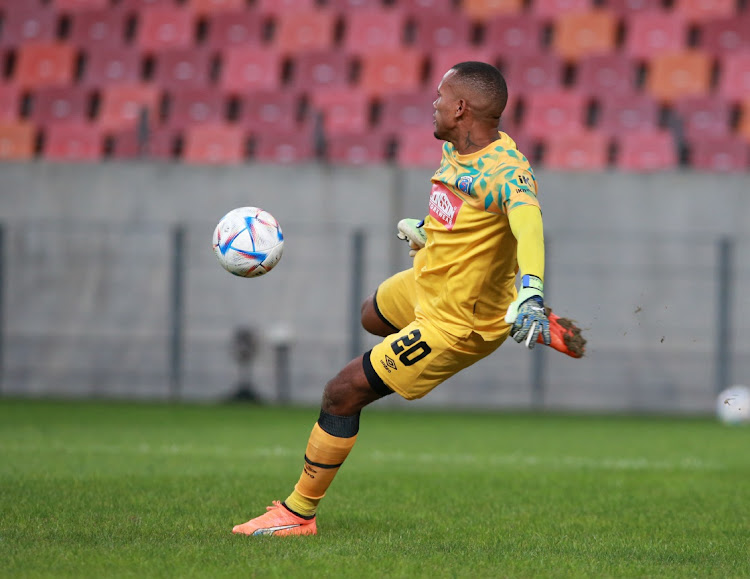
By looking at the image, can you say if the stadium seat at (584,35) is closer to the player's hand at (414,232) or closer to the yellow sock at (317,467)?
the player's hand at (414,232)

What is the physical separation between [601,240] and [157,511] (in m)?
9.95

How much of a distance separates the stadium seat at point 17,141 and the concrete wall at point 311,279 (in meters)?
0.96

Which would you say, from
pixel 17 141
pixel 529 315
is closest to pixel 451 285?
pixel 529 315

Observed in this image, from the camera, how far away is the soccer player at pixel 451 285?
4.91 m

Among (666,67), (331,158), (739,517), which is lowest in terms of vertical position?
(739,517)

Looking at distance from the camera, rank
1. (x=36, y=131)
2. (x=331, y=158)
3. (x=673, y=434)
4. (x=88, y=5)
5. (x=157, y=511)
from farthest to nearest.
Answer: (x=88, y=5) < (x=36, y=131) < (x=331, y=158) < (x=673, y=434) < (x=157, y=511)

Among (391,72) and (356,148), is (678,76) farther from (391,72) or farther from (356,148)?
(356,148)

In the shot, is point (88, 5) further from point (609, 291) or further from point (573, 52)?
point (609, 291)

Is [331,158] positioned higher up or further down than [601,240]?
higher up

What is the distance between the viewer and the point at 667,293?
14555 millimetres

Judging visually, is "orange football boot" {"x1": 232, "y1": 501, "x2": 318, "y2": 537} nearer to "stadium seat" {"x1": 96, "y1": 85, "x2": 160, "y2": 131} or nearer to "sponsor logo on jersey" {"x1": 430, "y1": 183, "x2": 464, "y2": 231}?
"sponsor logo on jersey" {"x1": 430, "y1": 183, "x2": 464, "y2": 231}

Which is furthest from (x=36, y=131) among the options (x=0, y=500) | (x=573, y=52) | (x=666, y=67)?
(x=0, y=500)

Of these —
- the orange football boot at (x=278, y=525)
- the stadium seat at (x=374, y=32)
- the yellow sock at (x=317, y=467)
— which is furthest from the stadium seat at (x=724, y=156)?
the orange football boot at (x=278, y=525)

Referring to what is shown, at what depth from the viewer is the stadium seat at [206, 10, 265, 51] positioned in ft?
57.0
